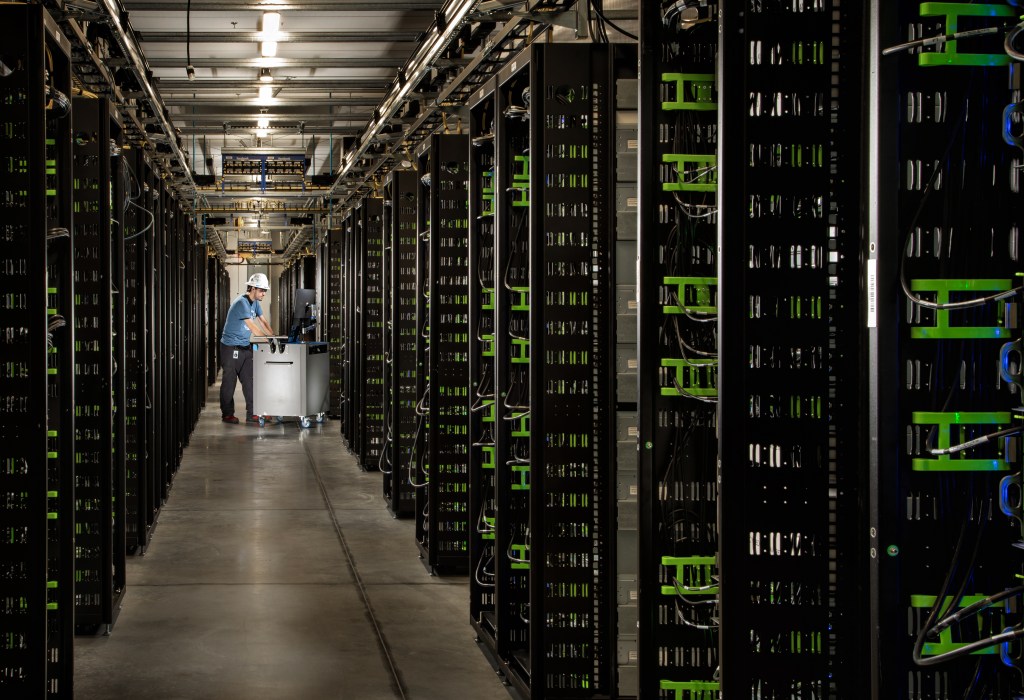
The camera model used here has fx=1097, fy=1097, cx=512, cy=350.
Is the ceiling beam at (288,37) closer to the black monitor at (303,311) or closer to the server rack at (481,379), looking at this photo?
the server rack at (481,379)

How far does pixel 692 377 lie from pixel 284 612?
3.42 metres

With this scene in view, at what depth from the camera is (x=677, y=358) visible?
3.34 meters

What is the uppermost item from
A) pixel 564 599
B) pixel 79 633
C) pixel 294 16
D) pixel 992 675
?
pixel 294 16

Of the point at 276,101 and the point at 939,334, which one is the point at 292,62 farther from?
the point at 939,334

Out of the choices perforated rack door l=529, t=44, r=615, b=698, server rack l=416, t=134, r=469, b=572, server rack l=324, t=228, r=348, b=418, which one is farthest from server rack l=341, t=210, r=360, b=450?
perforated rack door l=529, t=44, r=615, b=698

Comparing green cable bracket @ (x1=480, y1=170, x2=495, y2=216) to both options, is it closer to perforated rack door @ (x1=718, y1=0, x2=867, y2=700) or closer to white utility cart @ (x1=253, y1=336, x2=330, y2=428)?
perforated rack door @ (x1=718, y1=0, x2=867, y2=700)

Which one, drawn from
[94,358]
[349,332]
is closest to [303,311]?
[349,332]

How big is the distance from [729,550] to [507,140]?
258 cm

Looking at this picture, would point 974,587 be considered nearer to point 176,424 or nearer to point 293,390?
point 176,424

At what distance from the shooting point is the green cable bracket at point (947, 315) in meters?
2.24

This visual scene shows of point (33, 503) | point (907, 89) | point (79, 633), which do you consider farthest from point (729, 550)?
point (79, 633)

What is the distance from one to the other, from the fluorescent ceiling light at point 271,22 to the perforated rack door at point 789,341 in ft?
24.0

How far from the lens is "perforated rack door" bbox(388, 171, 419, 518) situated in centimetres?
827

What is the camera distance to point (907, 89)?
2271mm
